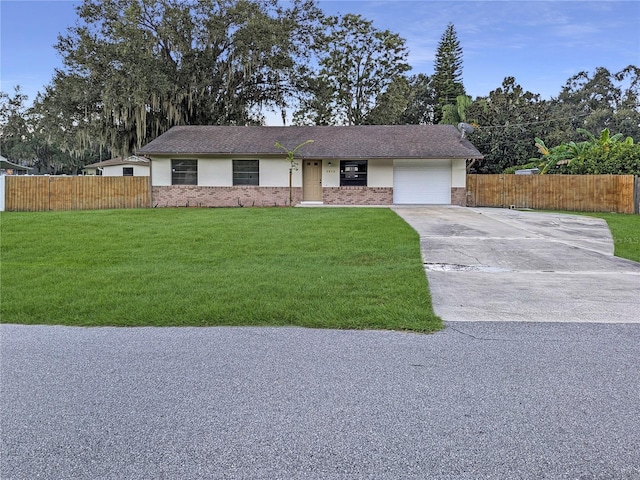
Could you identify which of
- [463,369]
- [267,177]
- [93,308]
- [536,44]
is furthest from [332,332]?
[536,44]

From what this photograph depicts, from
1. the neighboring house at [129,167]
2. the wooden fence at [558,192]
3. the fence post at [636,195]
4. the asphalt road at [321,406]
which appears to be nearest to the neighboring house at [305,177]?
the wooden fence at [558,192]

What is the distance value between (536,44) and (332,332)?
66.1ft

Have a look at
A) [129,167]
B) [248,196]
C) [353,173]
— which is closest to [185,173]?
[248,196]

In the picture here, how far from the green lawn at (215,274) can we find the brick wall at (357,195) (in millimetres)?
7836

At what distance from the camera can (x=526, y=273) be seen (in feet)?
26.0

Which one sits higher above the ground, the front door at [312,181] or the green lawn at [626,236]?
the front door at [312,181]

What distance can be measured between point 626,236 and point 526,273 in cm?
650

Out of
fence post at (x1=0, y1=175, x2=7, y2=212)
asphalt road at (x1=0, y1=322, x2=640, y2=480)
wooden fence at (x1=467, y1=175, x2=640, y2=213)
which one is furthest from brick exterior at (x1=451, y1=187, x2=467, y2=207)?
fence post at (x1=0, y1=175, x2=7, y2=212)

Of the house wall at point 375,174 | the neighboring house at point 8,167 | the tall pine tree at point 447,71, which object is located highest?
the tall pine tree at point 447,71

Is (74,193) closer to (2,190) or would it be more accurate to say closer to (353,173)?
(2,190)

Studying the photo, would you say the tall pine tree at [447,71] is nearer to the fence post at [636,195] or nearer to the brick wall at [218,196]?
the fence post at [636,195]

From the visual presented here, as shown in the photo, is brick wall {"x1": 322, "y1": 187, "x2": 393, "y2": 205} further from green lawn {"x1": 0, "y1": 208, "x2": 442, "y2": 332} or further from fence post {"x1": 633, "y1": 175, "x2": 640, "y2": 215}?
fence post {"x1": 633, "y1": 175, "x2": 640, "y2": 215}

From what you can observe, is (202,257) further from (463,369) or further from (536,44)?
(536,44)

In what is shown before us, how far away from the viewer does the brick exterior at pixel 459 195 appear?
70.1ft
